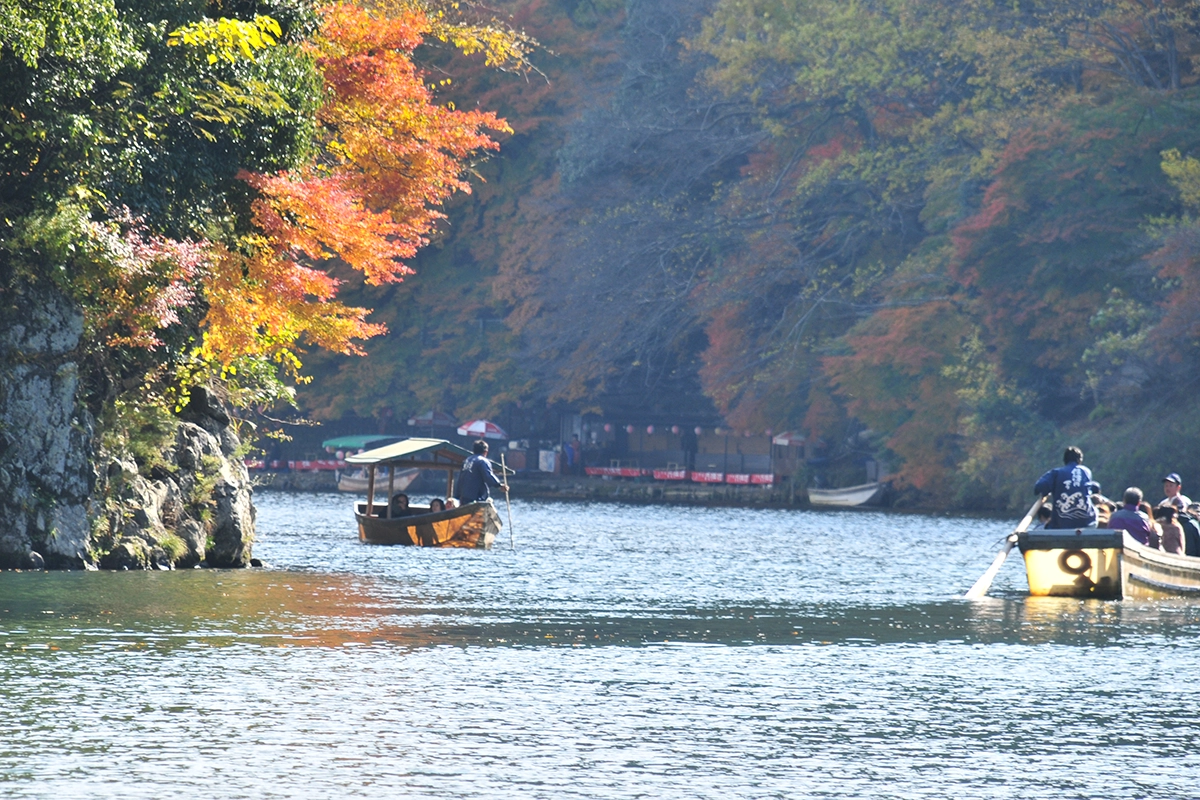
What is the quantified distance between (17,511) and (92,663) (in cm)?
786

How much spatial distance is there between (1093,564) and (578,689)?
1060 cm

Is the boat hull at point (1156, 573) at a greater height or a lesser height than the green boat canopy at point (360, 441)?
lesser

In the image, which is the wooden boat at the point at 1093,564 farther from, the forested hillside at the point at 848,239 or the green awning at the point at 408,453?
the forested hillside at the point at 848,239

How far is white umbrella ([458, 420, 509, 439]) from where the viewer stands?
248ft

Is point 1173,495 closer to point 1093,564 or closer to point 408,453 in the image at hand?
point 1093,564

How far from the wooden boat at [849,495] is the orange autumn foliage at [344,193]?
35.2m

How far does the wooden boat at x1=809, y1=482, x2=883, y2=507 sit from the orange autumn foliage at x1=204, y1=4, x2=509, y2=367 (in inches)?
1385

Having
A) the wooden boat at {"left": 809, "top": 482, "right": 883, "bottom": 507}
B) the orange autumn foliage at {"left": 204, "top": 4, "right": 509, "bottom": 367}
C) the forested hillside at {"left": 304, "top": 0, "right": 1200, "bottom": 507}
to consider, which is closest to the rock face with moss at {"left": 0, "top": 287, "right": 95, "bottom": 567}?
the orange autumn foliage at {"left": 204, "top": 4, "right": 509, "bottom": 367}

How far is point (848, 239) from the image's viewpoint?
62.3 meters

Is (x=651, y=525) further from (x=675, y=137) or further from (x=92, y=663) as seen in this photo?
(x=92, y=663)

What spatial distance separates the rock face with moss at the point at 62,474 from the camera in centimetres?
2148

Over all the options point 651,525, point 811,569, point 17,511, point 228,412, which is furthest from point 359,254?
point 651,525

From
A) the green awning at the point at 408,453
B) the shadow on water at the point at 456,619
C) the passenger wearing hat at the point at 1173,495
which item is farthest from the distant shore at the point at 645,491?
the shadow on water at the point at 456,619

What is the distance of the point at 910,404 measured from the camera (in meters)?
58.2
